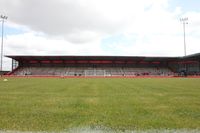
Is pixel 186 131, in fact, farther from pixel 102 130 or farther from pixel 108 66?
Answer: pixel 108 66

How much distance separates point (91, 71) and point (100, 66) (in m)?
4.26

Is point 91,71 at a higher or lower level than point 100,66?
lower

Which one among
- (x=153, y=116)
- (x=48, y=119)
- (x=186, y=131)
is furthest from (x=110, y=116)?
(x=186, y=131)

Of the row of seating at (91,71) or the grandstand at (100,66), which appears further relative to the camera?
the row of seating at (91,71)

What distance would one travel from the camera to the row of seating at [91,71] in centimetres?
6975

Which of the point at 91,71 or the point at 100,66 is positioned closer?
the point at 91,71

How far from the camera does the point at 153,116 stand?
695 centimetres

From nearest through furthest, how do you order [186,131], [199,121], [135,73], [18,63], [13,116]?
[186,131], [199,121], [13,116], [135,73], [18,63]

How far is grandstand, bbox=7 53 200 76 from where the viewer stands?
69.6m

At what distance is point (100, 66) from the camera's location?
2940 inches

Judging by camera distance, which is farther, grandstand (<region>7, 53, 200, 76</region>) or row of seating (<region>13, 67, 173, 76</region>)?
row of seating (<region>13, 67, 173, 76</region>)

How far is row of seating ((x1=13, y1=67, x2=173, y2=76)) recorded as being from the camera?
69.8 meters

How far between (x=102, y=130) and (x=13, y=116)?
2.85 m

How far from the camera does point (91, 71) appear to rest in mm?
71688
